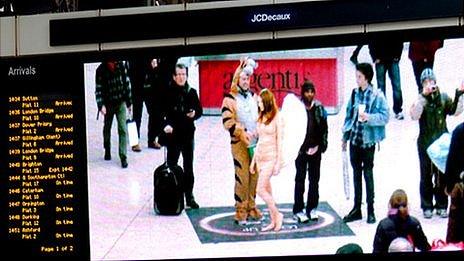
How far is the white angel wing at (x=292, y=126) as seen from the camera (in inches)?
427

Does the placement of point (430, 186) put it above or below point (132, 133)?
below

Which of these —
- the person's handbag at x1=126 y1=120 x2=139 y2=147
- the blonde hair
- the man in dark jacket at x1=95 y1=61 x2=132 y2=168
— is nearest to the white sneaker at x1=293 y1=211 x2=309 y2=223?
the blonde hair

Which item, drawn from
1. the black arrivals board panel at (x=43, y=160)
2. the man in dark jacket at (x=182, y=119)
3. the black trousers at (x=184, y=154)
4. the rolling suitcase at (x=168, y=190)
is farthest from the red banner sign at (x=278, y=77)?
the black arrivals board panel at (x=43, y=160)

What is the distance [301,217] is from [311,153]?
0.72 metres

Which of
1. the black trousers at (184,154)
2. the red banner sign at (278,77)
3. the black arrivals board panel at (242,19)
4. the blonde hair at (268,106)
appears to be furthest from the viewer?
the black trousers at (184,154)

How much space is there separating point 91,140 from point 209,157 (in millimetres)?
1386

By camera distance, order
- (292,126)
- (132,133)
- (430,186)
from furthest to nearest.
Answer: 1. (132,133)
2. (292,126)
3. (430,186)

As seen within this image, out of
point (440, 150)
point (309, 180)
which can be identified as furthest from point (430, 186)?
point (309, 180)

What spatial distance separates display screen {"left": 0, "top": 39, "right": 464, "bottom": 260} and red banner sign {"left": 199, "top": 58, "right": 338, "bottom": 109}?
0.01 meters

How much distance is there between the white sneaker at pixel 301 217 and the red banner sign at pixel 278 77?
4.05 feet

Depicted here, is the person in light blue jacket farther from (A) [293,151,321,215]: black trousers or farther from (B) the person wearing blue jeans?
(A) [293,151,321,215]: black trousers

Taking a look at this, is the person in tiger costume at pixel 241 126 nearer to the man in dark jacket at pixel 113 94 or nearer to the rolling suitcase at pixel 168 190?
the rolling suitcase at pixel 168 190

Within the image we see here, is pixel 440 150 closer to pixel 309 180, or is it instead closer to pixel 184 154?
pixel 309 180

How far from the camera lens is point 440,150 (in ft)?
34.6
